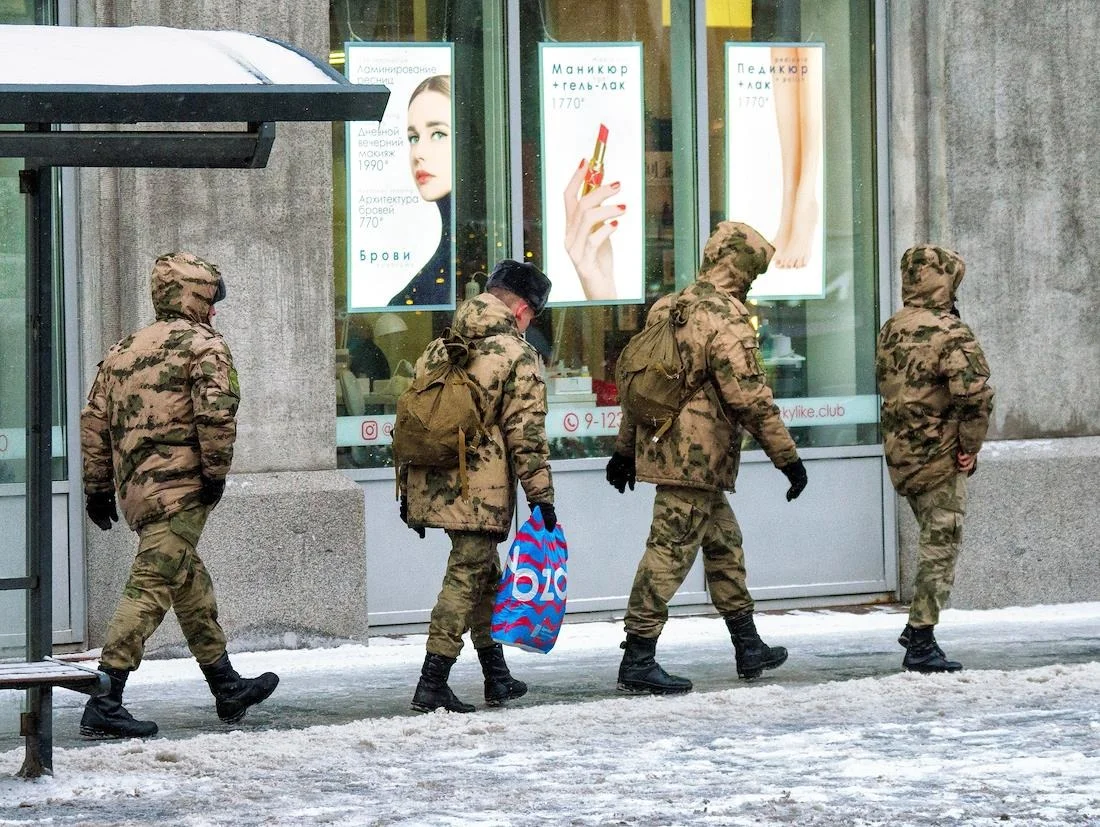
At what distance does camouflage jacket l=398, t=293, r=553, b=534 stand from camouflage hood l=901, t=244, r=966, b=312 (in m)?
1.88

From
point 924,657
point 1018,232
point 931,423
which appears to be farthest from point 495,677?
point 1018,232

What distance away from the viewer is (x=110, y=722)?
23.4ft

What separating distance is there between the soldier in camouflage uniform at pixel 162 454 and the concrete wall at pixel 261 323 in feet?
5.45

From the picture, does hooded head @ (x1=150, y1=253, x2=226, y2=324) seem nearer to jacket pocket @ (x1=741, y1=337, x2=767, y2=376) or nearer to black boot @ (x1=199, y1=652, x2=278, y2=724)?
black boot @ (x1=199, y1=652, x2=278, y2=724)

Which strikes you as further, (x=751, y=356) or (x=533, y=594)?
(x=751, y=356)

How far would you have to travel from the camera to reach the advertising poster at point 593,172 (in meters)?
10.2

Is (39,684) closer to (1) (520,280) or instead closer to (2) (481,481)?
(2) (481,481)

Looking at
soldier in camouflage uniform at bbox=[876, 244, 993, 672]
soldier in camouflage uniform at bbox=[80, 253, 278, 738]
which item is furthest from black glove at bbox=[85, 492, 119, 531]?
soldier in camouflage uniform at bbox=[876, 244, 993, 672]

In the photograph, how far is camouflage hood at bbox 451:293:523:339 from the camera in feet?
24.7

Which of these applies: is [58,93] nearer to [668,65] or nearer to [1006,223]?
[668,65]

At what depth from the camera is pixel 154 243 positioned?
904 centimetres

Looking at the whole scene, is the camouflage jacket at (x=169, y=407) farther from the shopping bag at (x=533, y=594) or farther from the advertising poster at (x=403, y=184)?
the advertising poster at (x=403, y=184)

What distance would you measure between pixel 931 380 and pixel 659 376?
125 cm

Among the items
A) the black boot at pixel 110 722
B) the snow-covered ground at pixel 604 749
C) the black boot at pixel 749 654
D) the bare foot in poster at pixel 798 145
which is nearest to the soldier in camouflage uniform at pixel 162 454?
the black boot at pixel 110 722
